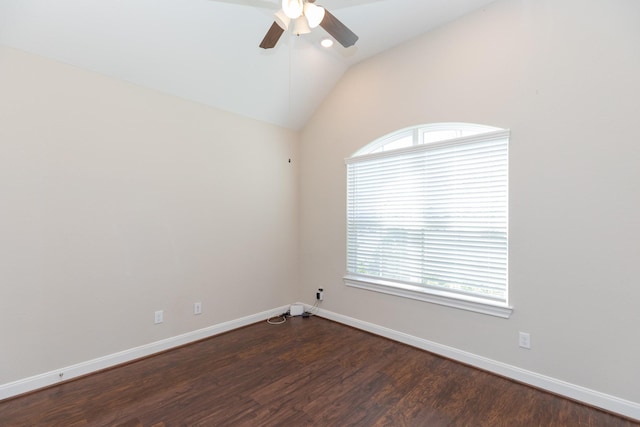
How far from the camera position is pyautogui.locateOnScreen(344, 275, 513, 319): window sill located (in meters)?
2.50

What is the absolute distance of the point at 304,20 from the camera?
80.7 inches

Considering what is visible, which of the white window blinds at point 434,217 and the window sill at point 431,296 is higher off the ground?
the white window blinds at point 434,217

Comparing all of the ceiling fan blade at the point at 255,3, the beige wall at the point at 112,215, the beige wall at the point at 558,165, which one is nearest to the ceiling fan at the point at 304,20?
the ceiling fan blade at the point at 255,3

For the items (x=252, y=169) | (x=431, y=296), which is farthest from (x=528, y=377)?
(x=252, y=169)

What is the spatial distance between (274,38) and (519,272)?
2739mm

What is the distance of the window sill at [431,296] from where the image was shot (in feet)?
8.19

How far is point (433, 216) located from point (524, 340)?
1.29 m

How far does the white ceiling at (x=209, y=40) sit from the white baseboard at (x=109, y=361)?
8.48 feet

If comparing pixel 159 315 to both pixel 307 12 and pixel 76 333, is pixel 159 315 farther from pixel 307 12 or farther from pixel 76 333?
pixel 307 12

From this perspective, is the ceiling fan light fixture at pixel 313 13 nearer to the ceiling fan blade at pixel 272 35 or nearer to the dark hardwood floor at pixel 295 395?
the ceiling fan blade at pixel 272 35

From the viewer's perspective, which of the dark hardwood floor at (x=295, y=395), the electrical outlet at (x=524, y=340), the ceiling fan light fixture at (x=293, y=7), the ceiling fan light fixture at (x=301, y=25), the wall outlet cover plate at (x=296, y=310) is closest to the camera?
the ceiling fan light fixture at (x=293, y=7)

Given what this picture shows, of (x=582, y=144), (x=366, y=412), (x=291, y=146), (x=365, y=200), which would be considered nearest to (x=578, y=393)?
(x=366, y=412)

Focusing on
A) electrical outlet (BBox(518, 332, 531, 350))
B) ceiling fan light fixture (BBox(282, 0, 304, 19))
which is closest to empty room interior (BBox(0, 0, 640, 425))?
electrical outlet (BBox(518, 332, 531, 350))

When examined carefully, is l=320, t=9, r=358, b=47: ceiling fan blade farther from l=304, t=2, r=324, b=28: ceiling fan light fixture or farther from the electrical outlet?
the electrical outlet
